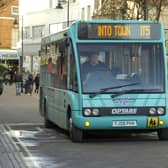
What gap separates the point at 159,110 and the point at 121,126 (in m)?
0.91

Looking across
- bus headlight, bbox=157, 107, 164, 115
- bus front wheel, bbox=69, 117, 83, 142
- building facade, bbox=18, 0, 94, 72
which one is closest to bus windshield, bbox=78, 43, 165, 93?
bus headlight, bbox=157, 107, 164, 115

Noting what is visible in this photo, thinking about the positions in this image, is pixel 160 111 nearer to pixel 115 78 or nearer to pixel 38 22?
pixel 115 78

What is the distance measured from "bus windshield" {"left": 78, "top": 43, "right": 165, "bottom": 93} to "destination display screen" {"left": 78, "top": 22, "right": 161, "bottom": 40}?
16cm

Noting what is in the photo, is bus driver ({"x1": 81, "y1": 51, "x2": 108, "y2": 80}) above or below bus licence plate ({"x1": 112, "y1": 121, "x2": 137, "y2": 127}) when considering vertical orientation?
above

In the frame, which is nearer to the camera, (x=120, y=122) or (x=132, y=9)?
(x=120, y=122)

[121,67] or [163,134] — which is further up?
[121,67]

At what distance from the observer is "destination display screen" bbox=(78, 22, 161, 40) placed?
45.9 ft

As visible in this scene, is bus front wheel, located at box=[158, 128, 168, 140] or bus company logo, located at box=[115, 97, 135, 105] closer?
bus company logo, located at box=[115, 97, 135, 105]

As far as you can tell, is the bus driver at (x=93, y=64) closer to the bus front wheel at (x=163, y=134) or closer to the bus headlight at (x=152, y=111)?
the bus headlight at (x=152, y=111)

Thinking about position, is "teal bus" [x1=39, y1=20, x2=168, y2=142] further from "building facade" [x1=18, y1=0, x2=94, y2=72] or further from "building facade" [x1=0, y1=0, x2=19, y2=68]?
"building facade" [x1=0, y1=0, x2=19, y2=68]

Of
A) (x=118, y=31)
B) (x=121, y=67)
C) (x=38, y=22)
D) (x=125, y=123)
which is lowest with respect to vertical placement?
(x=125, y=123)

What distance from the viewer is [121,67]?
13.9m

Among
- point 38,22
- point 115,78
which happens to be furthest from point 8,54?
point 115,78

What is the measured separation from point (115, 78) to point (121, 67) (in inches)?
11.7
